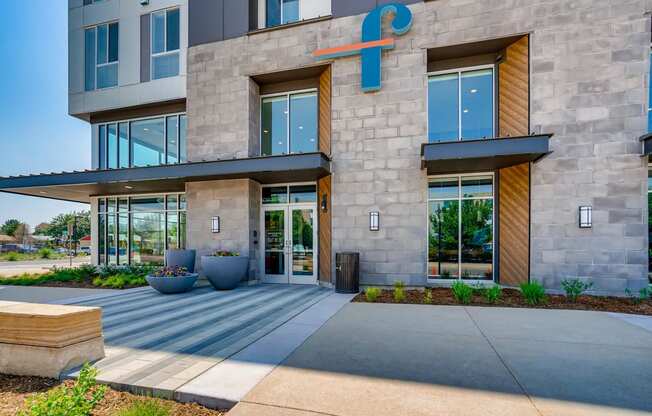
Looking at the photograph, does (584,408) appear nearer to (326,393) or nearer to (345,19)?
(326,393)

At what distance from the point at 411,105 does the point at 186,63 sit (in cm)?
807

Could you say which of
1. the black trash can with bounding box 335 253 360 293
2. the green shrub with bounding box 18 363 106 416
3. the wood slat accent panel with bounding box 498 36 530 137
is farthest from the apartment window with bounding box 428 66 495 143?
the green shrub with bounding box 18 363 106 416

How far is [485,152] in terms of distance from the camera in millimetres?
7402

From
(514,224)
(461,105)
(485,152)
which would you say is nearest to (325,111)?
(461,105)

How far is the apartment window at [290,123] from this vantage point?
33.7ft

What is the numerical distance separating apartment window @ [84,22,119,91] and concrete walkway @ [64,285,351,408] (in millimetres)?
9398

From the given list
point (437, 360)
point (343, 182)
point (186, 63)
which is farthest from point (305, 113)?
point (437, 360)

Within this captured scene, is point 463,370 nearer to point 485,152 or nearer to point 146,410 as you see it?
point 146,410

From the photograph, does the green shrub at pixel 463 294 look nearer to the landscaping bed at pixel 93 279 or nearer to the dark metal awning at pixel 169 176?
the dark metal awning at pixel 169 176

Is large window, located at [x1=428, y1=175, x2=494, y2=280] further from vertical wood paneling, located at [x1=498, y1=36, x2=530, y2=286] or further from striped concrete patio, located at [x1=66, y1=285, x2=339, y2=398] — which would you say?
striped concrete patio, located at [x1=66, y1=285, x2=339, y2=398]

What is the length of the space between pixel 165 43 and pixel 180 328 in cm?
1133

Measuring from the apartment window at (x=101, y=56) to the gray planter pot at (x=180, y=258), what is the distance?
7836mm

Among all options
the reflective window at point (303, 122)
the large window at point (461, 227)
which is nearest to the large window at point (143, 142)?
the reflective window at point (303, 122)

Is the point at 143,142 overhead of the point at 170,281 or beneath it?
overhead
